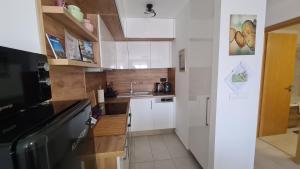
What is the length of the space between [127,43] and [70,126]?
2835 mm

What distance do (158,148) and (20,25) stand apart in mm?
2515

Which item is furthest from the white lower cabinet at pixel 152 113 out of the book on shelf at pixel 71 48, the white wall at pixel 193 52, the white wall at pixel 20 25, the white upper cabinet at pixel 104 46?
the white wall at pixel 20 25

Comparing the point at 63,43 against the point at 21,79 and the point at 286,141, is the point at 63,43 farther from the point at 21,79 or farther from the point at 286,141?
the point at 286,141

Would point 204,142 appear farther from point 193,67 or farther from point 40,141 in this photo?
point 40,141

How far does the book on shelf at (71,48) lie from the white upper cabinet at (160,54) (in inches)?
84.0

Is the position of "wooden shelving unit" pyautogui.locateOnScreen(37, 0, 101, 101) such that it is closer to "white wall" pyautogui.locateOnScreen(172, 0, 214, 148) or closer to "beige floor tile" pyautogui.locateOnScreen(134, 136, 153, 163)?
"white wall" pyautogui.locateOnScreen(172, 0, 214, 148)

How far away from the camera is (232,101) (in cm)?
153

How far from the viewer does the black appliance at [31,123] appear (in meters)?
0.33

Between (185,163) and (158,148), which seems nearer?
(185,163)

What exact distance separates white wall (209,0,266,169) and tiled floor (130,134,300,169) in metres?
0.67

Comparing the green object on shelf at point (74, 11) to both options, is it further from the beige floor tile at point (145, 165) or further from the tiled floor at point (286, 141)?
the tiled floor at point (286, 141)

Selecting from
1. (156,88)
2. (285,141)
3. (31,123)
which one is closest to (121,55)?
(156,88)

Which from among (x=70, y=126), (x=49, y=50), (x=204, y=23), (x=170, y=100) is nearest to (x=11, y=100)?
(x=70, y=126)

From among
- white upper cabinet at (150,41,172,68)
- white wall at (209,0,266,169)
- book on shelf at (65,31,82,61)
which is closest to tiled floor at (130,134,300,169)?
white wall at (209,0,266,169)
